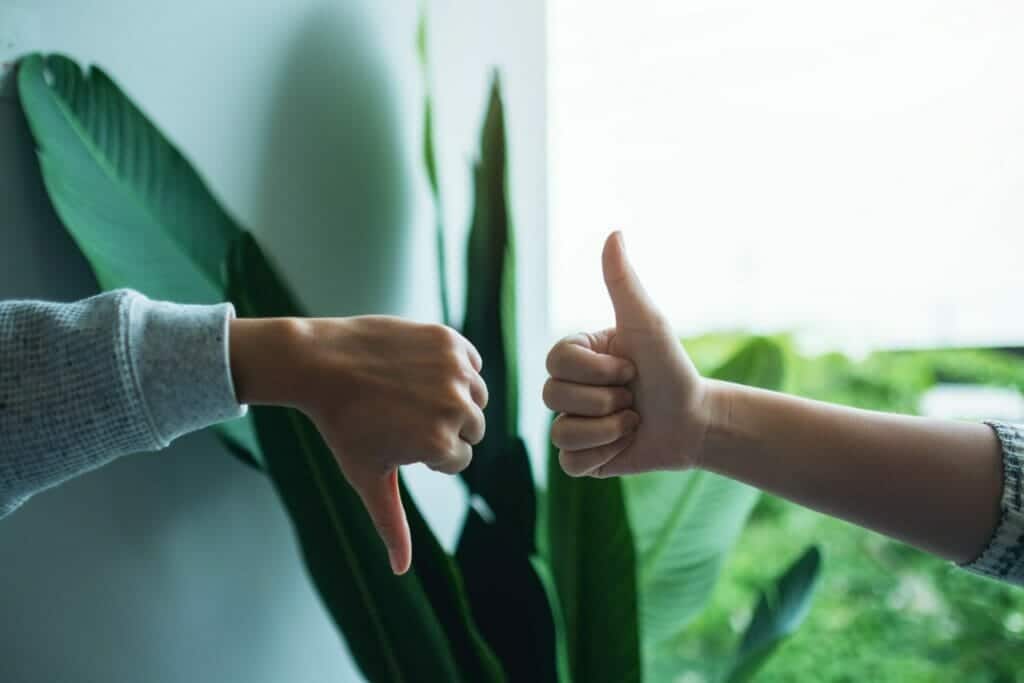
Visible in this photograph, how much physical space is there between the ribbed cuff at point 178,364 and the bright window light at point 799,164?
1.19 meters

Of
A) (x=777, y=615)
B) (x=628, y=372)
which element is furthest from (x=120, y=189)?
(x=777, y=615)

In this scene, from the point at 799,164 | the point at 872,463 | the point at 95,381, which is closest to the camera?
the point at 95,381

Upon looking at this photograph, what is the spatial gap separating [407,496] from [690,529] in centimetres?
43

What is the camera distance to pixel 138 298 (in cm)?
58

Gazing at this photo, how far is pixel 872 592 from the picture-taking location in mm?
1596

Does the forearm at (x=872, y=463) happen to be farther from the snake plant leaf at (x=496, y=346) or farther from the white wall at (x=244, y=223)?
the white wall at (x=244, y=223)

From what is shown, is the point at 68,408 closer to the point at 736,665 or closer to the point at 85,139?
the point at 85,139

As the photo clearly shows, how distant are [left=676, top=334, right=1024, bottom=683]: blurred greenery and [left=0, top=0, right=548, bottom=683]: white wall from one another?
2.19 feet

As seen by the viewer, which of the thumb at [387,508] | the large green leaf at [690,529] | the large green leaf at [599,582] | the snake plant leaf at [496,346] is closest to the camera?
the thumb at [387,508]

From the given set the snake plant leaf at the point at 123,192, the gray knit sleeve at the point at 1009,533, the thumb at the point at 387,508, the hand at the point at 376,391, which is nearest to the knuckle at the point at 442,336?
the hand at the point at 376,391

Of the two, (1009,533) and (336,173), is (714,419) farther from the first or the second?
(336,173)

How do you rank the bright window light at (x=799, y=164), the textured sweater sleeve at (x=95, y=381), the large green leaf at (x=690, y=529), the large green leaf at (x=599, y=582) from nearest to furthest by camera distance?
1. the textured sweater sleeve at (x=95, y=381)
2. the large green leaf at (x=599, y=582)
3. the large green leaf at (x=690, y=529)
4. the bright window light at (x=799, y=164)

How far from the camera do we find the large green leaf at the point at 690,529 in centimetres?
112

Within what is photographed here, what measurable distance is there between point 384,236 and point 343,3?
33cm
